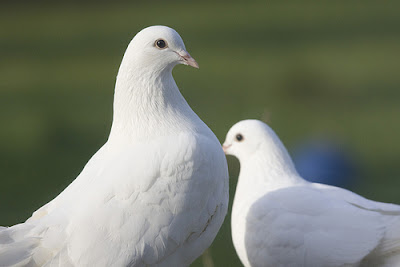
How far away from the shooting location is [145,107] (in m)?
3.24

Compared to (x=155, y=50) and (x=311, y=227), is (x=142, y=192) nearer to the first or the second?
(x=155, y=50)

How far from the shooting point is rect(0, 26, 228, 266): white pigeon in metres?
2.84

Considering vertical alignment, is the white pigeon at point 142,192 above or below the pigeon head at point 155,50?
below

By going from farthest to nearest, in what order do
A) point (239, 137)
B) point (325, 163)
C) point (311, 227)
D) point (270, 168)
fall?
point (325, 163) < point (239, 137) < point (270, 168) < point (311, 227)

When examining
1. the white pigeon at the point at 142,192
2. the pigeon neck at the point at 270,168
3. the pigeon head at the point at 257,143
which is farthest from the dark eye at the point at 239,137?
the white pigeon at the point at 142,192

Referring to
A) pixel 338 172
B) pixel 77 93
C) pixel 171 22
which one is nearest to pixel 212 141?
pixel 338 172

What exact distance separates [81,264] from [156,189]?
17.5 inches

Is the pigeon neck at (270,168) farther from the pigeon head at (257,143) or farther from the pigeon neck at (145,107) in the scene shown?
the pigeon neck at (145,107)

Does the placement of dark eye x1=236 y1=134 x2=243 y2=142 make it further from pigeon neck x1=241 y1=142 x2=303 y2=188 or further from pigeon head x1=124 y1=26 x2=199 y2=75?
pigeon head x1=124 y1=26 x2=199 y2=75

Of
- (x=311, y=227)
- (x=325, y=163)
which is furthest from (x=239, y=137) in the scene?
(x=325, y=163)

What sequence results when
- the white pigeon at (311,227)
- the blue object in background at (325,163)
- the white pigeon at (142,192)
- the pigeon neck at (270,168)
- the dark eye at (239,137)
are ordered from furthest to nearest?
the blue object in background at (325,163) < the dark eye at (239,137) < the pigeon neck at (270,168) < the white pigeon at (311,227) < the white pigeon at (142,192)

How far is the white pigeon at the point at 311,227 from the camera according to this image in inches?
143

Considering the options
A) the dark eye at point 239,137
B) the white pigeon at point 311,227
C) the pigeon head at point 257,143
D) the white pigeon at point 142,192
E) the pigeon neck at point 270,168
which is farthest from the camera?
the dark eye at point 239,137

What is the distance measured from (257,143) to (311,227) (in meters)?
0.94
